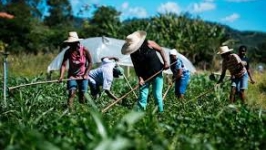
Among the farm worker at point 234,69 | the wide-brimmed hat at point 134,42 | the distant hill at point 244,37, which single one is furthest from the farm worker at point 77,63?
the distant hill at point 244,37

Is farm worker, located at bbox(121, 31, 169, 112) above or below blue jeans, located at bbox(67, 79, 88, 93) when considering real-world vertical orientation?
above

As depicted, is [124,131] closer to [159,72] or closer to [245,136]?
[245,136]

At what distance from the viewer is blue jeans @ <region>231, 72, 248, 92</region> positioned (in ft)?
39.9

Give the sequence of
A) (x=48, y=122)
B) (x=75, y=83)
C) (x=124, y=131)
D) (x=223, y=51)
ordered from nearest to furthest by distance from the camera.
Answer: (x=124, y=131) < (x=48, y=122) < (x=75, y=83) < (x=223, y=51)

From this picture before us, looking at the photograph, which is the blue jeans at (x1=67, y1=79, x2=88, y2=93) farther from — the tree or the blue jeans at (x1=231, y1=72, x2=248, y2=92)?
the tree

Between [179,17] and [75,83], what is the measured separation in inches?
1252

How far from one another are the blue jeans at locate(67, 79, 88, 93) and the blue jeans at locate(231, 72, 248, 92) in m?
3.59

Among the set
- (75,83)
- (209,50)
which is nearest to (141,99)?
(75,83)

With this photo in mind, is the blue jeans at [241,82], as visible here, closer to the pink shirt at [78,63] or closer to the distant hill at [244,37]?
the pink shirt at [78,63]

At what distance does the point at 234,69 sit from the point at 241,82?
40cm

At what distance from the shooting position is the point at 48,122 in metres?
5.69

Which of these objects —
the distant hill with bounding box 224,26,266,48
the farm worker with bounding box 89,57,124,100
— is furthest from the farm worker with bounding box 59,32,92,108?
the distant hill with bounding box 224,26,266,48

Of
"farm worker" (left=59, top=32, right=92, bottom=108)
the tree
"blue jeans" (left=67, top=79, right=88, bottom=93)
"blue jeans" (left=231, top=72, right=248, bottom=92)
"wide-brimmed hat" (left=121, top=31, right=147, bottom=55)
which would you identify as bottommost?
"blue jeans" (left=231, top=72, right=248, bottom=92)

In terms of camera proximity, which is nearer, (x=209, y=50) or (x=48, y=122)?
(x=48, y=122)
